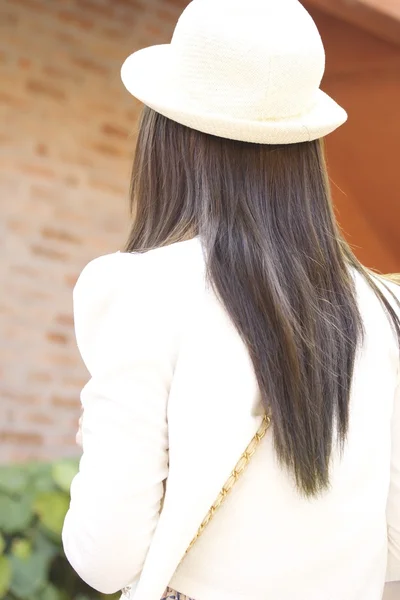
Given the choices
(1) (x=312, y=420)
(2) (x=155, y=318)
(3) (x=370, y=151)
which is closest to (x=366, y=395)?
(1) (x=312, y=420)

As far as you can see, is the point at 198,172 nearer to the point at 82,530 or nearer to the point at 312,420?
the point at 312,420

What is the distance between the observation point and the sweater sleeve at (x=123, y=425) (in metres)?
1.20

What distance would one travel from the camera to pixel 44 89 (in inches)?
153

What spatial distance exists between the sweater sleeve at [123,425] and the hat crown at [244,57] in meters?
0.26

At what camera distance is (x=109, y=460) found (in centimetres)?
120

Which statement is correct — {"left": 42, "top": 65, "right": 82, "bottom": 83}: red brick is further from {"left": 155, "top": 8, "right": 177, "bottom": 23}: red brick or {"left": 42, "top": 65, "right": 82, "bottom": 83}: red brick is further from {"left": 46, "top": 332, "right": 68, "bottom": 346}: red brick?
{"left": 46, "top": 332, "right": 68, "bottom": 346}: red brick

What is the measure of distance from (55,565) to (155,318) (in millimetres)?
1784

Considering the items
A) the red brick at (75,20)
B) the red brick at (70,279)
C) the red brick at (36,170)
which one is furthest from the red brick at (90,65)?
the red brick at (70,279)

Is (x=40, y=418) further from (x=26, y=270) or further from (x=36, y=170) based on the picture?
(x=36, y=170)

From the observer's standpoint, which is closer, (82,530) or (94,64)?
(82,530)

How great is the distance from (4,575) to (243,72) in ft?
6.24

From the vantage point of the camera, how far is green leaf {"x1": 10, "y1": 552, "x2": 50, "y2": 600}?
270 cm

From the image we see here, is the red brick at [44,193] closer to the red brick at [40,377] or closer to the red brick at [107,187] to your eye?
the red brick at [107,187]

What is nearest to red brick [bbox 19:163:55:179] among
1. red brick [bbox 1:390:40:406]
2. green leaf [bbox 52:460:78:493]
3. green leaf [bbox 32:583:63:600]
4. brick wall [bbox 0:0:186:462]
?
brick wall [bbox 0:0:186:462]
